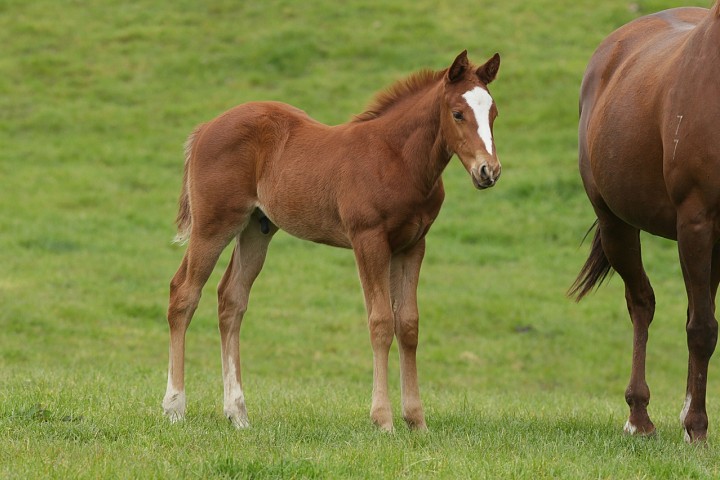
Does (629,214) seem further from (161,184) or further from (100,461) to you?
(161,184)

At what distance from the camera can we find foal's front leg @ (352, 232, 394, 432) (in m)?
5.98

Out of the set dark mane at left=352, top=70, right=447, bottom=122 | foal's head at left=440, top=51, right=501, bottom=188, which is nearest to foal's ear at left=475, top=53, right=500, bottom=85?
foal's head at left=440, top=51, right=501, bottom=188

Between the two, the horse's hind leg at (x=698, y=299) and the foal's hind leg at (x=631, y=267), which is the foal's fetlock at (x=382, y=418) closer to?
the horse's hind leg at (x=698, y=299)

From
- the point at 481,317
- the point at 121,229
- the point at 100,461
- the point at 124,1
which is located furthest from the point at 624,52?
the point at 124,1

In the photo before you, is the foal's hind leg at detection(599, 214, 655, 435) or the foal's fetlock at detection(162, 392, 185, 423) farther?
the foal's hind leg at detection(599, 214, 655, 435)

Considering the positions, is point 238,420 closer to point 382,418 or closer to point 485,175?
point 382,418

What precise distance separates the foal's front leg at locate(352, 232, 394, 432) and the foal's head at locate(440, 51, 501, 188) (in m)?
0.71

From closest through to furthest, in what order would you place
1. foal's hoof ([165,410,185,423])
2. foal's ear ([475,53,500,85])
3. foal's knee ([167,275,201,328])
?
foal's ear ([475,53,500,85])
foal's hoof ([165,410,185,423])
foal's knee ([167,275,201,328])

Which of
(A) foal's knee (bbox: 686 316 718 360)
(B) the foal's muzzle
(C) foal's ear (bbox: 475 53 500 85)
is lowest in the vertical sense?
(A) foal's knee (bbox: 686 316 718 360)

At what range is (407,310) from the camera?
6297mm

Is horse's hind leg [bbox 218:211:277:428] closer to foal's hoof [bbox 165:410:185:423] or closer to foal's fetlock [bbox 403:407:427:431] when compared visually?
foal's hoof [bbox 165:410:185:423]

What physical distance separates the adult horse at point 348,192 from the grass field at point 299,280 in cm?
48

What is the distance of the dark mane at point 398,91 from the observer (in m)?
6.41

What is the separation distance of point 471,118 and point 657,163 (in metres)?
1.21
